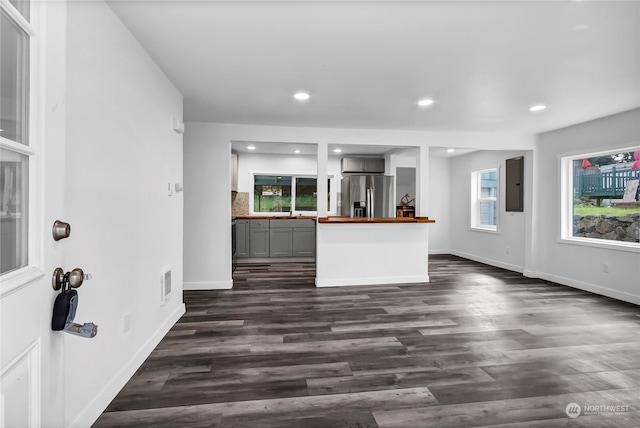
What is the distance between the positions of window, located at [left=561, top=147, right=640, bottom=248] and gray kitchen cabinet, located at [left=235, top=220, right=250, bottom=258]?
17.5ft

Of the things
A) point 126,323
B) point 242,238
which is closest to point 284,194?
point 242,238

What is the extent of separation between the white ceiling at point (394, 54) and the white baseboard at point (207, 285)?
2255 mm

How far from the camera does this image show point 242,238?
6504 mm

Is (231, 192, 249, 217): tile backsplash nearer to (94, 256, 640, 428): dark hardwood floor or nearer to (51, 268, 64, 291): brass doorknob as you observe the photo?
(94, 256, 640, 428): dark hardwood floor

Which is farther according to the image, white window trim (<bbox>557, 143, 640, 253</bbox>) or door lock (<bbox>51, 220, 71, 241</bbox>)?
white window trim (<bbox>557, 143, 640, 253</bbox>)

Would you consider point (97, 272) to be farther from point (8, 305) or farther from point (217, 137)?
point (217, 137)

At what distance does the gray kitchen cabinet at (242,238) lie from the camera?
256 inches

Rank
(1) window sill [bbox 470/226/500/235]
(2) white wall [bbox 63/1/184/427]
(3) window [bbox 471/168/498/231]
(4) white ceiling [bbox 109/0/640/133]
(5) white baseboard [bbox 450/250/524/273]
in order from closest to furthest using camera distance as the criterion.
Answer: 1. (2) white wall [bbox 63/1/184/427]
2. (4) white ceiling [bbox 109/0/640/133]
3. (5) white baseboard [bbox 450/250/524/273]
4. (1) window sill [bbox 470/226/500/235]
5. (3) window [bbox 471/168/498/231]

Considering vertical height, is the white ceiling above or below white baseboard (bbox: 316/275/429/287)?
above

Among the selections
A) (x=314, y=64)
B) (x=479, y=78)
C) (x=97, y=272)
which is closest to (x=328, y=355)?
(x=97, y=272)

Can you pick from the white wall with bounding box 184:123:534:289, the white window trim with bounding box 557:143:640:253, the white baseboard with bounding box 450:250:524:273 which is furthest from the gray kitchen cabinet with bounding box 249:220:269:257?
the white window trim with bounding box 557:143:640:253

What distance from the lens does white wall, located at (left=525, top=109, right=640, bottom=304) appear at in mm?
3869

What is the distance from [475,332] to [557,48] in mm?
2343

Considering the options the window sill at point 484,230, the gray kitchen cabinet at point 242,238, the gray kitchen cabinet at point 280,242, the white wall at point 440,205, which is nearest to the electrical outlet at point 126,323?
the gray kitchen cabinet at point 242,238
